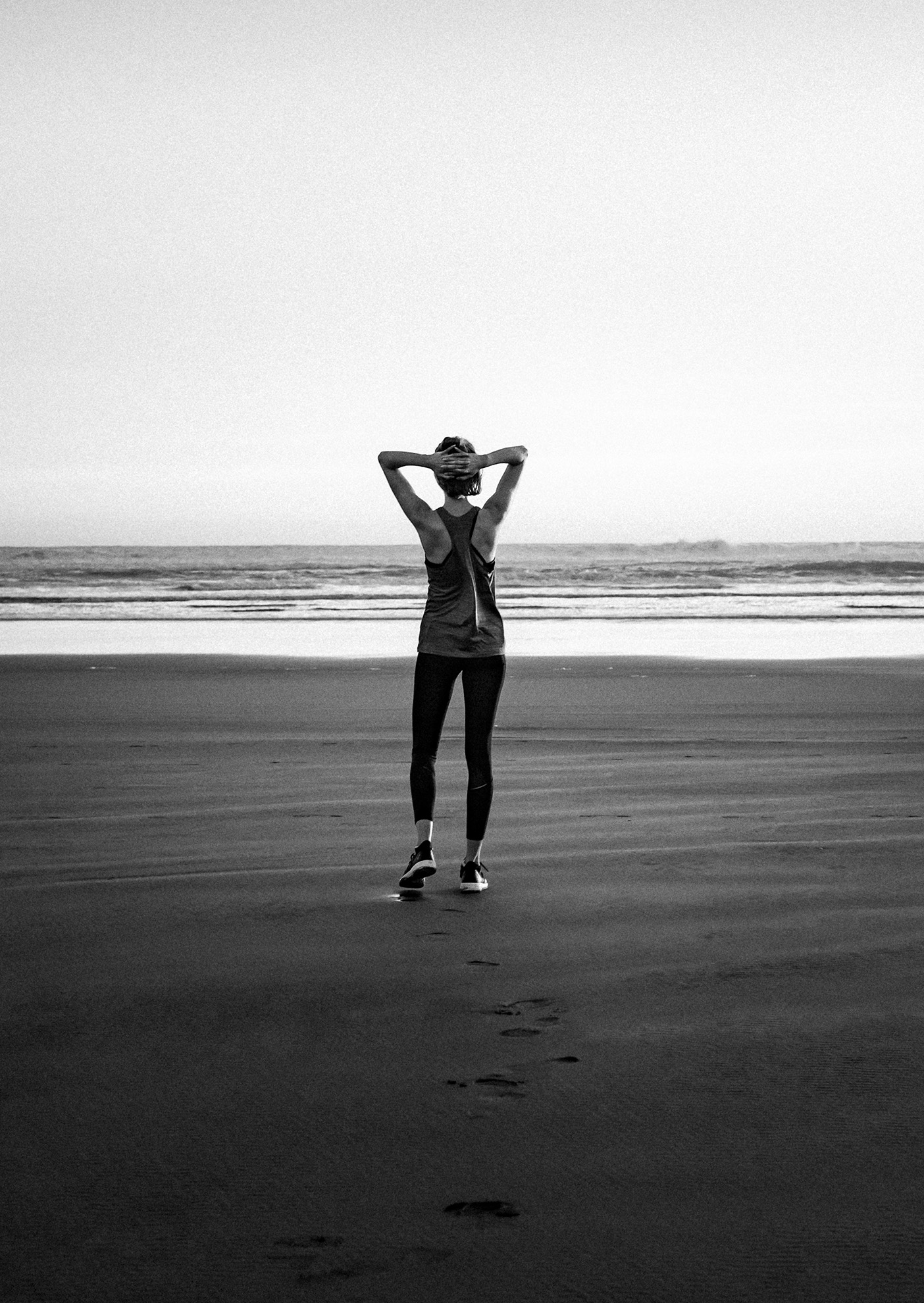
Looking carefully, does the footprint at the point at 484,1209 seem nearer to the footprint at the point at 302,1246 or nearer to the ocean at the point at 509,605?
the footprint at the point at 302,1246

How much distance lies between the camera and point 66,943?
4.27 metres

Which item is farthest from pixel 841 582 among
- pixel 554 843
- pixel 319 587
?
pixel 554 843

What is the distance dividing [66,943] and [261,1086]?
4.88ft

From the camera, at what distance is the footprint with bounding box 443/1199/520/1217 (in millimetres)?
2445

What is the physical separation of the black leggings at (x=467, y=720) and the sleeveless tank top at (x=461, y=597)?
6 cm

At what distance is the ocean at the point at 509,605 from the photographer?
20.5 meters

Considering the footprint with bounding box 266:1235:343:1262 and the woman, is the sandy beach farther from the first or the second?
the woman

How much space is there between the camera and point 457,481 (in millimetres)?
5086

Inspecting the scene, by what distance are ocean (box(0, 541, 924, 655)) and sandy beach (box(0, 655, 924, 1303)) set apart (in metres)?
12.0

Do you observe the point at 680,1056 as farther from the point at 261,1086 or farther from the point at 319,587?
the point at 319,587

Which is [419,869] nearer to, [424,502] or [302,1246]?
[424,502]

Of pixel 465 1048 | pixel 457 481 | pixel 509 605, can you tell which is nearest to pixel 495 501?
pixel 457 481

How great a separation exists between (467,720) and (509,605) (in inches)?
1031

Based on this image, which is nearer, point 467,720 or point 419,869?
point 419,869
